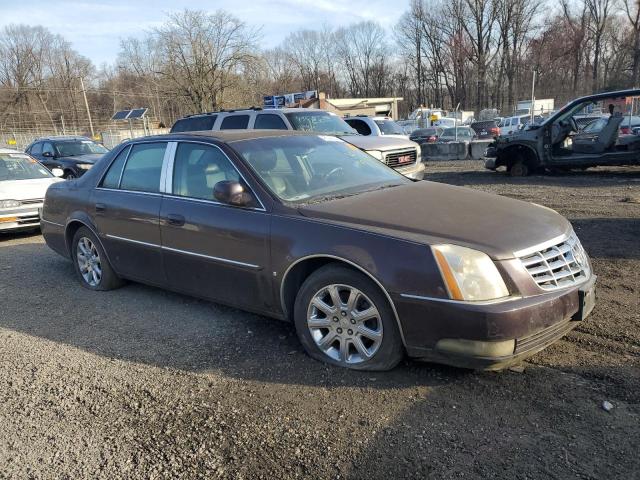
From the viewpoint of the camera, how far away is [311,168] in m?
4.34

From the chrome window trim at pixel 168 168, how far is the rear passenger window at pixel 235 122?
587cm

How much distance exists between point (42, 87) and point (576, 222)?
71.3 m

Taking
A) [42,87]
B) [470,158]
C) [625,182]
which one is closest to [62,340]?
[625,182]

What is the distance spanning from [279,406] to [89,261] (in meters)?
3.41

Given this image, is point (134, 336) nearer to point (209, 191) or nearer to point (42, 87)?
point (209, 191)

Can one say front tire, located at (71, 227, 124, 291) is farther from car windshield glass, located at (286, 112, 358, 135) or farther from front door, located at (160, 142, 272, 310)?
car windshield glass, located at (286, 112, 358, 135)

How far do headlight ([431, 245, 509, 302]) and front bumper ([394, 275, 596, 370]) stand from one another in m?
0.06

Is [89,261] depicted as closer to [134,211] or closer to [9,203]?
[134,211]

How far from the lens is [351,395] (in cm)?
318

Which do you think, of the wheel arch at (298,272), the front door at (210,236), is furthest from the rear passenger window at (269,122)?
the wheel arch at (298,272)

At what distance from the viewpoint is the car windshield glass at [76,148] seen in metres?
14.4

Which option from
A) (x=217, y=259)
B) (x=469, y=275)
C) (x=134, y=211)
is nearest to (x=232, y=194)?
(x=217, y=259)

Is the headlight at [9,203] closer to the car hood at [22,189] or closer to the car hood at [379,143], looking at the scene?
the car hood at [22,189]

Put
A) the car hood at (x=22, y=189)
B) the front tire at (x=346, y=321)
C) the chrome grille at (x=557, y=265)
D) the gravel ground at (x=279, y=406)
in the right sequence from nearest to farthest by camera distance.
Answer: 1. the gravel ground at (x=279, y=406)
2. the chrome grille at (x=557, y=265)
3. the front tire at (x=346, y=321)
4. the car hood at (x=22, y=189)
